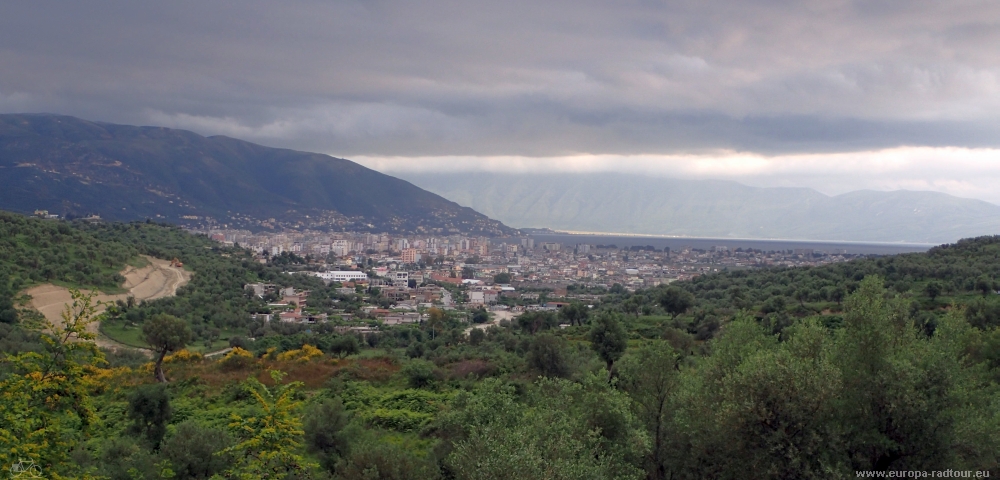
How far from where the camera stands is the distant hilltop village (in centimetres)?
9106

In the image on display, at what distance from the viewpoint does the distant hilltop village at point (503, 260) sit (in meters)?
91.1

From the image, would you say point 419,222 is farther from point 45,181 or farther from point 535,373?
point 535,373

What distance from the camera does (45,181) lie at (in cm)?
14038

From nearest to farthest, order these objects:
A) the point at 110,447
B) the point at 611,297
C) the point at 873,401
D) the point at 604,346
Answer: the point at 873,401, the point at 110,447, the point at 604,346, the point at 611,297

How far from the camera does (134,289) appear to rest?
1752 inches

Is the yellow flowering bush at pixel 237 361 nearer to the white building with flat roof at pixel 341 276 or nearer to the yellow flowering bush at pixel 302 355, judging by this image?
the yellow flowering bush at pixel 302 355

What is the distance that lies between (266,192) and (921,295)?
178 m

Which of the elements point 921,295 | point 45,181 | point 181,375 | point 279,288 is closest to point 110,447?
point 181,375

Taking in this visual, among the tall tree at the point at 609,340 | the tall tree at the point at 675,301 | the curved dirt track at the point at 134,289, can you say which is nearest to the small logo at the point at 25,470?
the tall tree at the point at 609,340

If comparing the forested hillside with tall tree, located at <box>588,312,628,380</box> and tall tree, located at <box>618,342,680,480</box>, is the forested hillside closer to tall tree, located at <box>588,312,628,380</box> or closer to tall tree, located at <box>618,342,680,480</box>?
tall tree, located at <box>618,342,680,480</box>

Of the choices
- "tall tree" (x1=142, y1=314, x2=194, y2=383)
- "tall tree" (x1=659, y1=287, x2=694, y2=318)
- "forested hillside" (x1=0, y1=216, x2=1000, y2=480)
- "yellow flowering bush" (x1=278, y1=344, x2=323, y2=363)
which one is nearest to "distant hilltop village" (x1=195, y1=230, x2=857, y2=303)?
"tall tree" (x1=659, y1=287, x2=694, y2=318)

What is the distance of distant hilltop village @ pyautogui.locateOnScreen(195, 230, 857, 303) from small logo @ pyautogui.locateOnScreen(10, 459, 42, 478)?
69353mm

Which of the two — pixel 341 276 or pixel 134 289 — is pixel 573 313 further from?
pixel 341 276

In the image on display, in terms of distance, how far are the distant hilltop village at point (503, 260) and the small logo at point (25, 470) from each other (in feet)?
228
